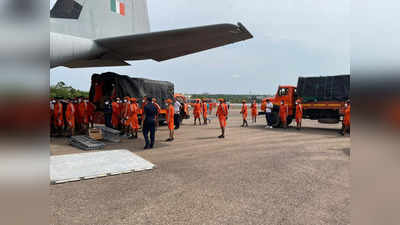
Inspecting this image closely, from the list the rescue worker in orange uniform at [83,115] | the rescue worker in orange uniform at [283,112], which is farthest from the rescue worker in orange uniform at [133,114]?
the rescue worker in orange uniform at [283,112]

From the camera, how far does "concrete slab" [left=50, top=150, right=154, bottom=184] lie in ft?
15.7

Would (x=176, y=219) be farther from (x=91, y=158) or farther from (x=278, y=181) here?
(x=91, y=158)

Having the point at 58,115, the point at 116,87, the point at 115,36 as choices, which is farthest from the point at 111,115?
the point at 115,36

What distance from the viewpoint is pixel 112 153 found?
6832 mm

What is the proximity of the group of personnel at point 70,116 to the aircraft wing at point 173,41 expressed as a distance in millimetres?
2749

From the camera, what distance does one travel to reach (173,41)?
8531 millimetres

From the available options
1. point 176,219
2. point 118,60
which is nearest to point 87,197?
point 176,219

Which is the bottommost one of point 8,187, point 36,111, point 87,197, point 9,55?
point 87,197

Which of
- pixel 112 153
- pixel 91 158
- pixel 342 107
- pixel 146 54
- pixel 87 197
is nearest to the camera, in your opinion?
pixel 87 197

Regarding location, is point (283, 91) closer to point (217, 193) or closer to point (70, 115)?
point (70, 115)

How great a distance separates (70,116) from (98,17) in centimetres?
403

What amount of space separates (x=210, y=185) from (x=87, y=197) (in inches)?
77.7

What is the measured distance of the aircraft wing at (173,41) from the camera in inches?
290

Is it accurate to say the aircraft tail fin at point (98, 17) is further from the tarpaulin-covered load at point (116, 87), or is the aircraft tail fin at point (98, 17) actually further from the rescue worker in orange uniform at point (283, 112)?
the rescue worker in orange uniform at point (283, 112)
